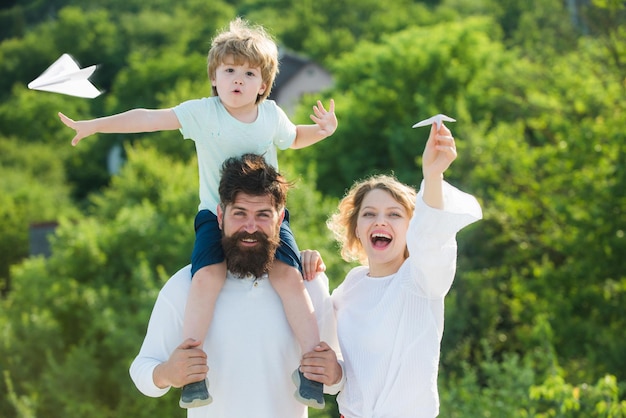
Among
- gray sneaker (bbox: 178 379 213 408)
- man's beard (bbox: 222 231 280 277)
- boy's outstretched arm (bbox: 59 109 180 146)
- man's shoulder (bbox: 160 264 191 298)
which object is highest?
boy's outstretched arm (bbox: 59 109 180 146)

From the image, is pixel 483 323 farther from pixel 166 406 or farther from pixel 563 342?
pixel 166 406

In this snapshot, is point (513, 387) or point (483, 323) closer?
point (513, 387)

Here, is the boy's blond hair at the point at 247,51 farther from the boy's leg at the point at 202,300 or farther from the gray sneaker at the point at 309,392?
the gray sneaker at the point at 309,392

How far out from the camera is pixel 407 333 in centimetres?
461

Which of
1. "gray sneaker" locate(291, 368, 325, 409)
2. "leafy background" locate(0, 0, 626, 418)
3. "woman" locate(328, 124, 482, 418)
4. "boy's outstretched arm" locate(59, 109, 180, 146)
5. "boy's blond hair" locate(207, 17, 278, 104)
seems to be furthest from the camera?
"leafy background" locate(0, 0, 626, 418)

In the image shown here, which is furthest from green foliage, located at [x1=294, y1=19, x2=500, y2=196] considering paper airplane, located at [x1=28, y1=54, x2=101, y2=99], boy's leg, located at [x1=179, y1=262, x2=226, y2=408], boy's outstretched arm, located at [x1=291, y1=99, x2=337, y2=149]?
paper airplane, located at [x1=28, y1=54, x2=101, y2=99]

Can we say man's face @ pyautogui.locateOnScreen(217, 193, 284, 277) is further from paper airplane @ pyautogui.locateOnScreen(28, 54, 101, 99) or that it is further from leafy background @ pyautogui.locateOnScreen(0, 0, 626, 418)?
leafy background @ pyautogui.locateOnScreen(0, 0, 626, 418)

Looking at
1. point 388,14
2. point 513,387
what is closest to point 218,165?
point 513,387

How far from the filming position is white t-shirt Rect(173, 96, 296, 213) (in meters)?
4.77

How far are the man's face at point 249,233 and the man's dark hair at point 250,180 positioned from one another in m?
0.03

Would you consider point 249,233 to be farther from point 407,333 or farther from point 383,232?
point 407,333

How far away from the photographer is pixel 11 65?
225 feet

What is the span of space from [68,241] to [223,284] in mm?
21129

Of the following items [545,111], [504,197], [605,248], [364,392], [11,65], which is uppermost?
[11,65]
